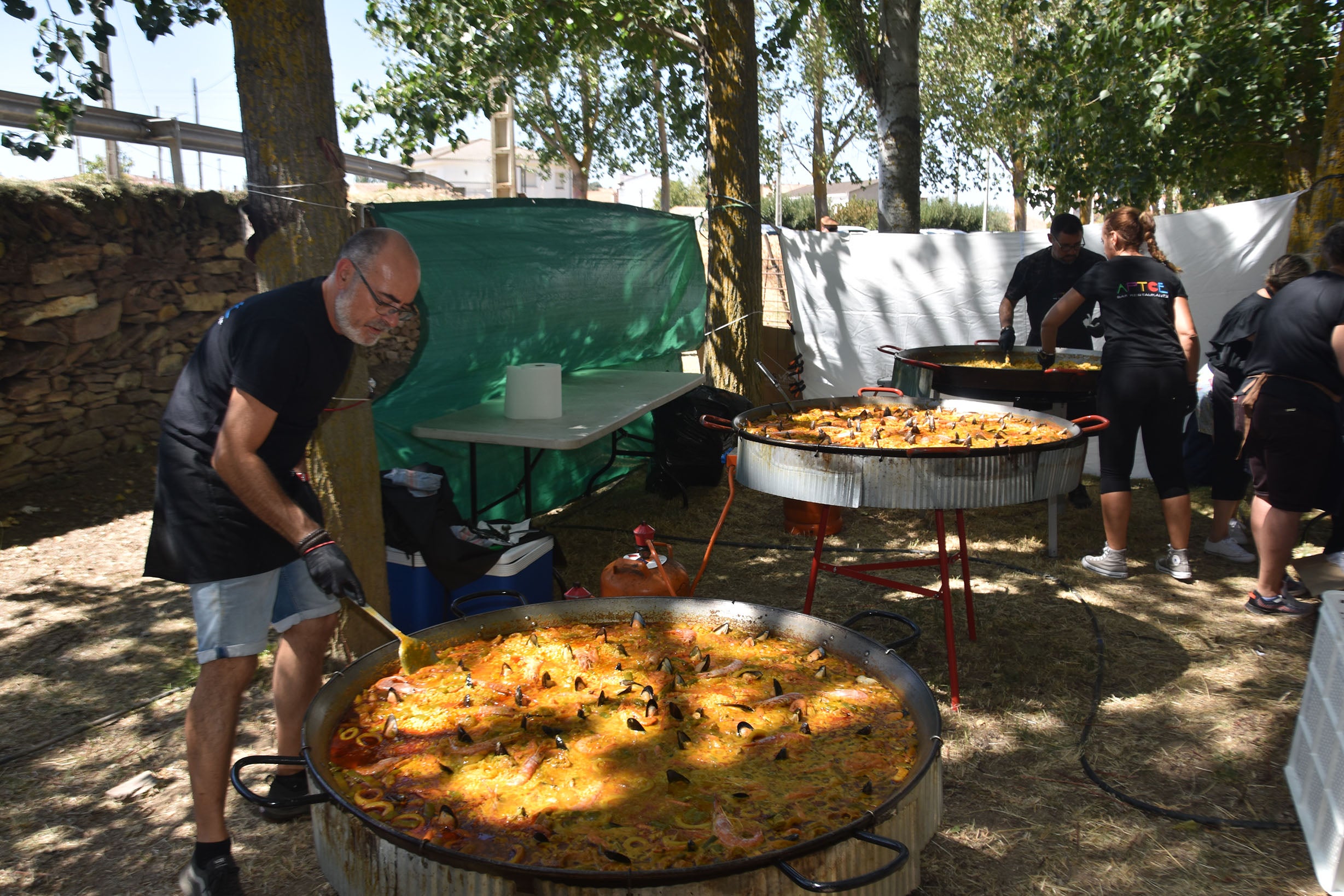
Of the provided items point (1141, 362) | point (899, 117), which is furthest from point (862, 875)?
point (899, 117)

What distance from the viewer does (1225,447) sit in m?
5.54

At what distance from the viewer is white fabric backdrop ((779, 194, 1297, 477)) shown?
22.5 ft

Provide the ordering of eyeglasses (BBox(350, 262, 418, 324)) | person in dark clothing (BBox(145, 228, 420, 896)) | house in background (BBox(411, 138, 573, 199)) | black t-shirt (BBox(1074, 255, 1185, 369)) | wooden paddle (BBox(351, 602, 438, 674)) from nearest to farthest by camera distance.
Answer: wooden paddle (BBox(351, 602, 438, 674))
person in dark clothing (BBox(145, 228, 420, 896))
eyeglasses (BBox(350, 262, 418, 324))
black t-shirt (BBox(1074, 255, 1185, 369))
house in background (BBox(411, 138, 573, 199))

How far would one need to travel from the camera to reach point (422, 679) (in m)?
2.37

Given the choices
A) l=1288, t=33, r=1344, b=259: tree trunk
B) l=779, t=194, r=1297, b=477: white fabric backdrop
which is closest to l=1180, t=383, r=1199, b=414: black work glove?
l=1288, t=33, r=1344, b=259: tree trunk

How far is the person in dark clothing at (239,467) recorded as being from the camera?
2.53 m

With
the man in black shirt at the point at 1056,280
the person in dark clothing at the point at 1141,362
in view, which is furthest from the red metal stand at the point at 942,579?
the man in black shirt at the point at 1056,280

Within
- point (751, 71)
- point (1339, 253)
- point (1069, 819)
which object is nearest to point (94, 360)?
point (751, 71)

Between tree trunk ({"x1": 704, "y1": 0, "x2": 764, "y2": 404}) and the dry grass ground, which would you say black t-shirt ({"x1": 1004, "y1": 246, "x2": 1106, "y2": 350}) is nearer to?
the dry grass ground

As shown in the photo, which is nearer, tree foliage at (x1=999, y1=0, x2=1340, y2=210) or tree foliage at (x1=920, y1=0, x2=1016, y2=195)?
tree foliage at (x1=999, y1=0, x2=1340, y2=210)

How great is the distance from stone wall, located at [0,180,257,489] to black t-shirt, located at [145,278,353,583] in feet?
15.5

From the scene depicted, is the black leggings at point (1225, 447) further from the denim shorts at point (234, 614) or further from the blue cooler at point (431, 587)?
the denim shorts at point (234, 614)

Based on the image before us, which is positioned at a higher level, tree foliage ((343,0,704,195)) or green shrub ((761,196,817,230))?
green shrub ((761,196,817,230))

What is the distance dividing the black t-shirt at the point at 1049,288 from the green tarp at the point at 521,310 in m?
2.93
